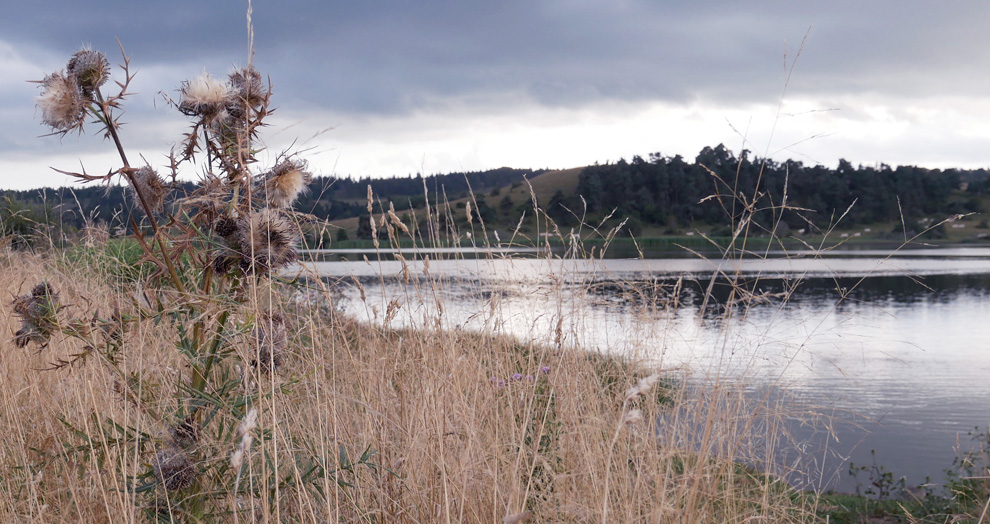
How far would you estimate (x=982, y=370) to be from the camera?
8.88 metres

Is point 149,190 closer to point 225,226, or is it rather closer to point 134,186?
point 134,186

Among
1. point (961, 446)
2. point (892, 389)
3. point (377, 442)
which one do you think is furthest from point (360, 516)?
point (892, 389)

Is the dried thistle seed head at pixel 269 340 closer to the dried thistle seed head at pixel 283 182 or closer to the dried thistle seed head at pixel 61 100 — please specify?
the dried thistle seed head at pixel 283 182

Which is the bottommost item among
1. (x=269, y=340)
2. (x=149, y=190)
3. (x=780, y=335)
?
(x=780, y=335)

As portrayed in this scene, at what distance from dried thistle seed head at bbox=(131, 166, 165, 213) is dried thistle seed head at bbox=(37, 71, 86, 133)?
193 millimetres

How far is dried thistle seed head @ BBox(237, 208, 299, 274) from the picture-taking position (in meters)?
1.37

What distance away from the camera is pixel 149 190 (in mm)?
1500

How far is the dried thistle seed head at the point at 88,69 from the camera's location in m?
1.47

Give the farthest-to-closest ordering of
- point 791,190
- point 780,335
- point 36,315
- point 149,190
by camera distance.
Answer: point 791,190 < point 780,335 < point 36,315 < point 149,190

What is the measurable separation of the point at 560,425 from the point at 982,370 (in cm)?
880

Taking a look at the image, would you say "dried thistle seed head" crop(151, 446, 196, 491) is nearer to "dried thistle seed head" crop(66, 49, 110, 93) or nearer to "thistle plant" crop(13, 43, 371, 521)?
"thistle plant" crop(13, 43, 371, 521)

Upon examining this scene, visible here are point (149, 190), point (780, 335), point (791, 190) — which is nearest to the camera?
point (149, 190)

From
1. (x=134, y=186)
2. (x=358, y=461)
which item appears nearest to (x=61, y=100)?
(x=134, y=186)

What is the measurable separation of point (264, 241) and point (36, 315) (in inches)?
28.7
